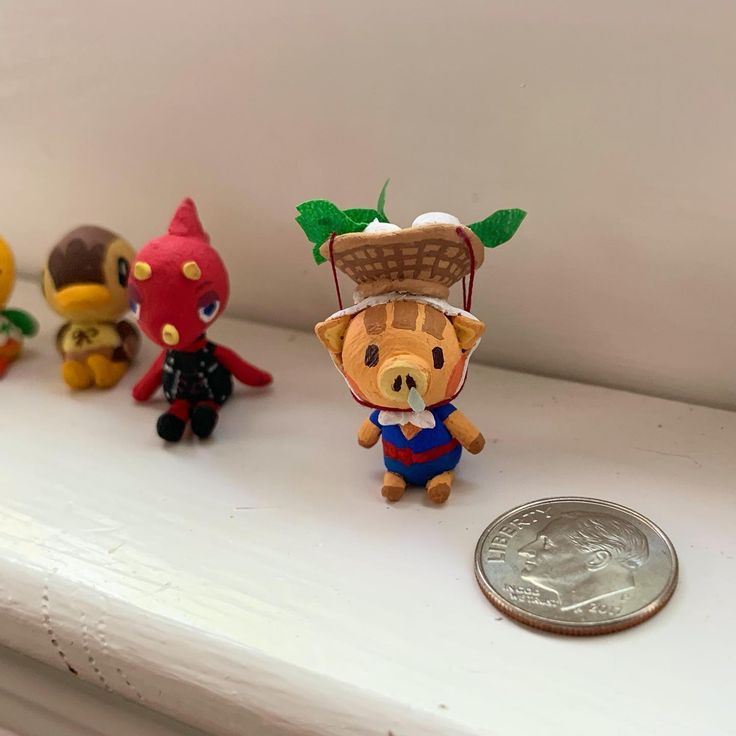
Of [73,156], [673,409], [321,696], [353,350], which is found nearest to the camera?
[321,696]

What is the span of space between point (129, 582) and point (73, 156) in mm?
483

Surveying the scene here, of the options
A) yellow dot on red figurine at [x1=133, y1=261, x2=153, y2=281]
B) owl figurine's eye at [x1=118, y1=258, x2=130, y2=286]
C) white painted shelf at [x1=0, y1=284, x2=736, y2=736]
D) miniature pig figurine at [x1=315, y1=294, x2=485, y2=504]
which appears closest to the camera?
white painted shelf at [x1=0, y1=284, x2=736, y2=736]

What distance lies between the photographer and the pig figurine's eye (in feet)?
1.77

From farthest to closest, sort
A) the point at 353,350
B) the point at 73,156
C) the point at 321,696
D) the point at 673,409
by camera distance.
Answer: the point at 73,156 → the point at 673,409 → the point at 353,350 → the point at 321,696

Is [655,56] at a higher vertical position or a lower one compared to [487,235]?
higher

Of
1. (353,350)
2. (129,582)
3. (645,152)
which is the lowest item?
(129,582)

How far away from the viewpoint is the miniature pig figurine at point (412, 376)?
54 cm

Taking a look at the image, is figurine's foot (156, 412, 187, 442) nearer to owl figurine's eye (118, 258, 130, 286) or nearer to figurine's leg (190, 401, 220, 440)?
figurine's leg (190, 401, 220, 440)

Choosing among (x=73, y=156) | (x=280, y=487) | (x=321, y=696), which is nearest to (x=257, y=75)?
(x=73, y=156)

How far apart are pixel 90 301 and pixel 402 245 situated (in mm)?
333

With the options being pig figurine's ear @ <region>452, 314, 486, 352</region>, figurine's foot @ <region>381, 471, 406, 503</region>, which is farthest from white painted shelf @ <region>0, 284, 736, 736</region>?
pig figurine's ear @ <region>452, 314, 486, 352</region>

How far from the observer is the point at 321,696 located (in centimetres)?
43

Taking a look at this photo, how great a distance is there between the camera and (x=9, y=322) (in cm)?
80

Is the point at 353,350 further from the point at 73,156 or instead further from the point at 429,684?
the point at 73,156
